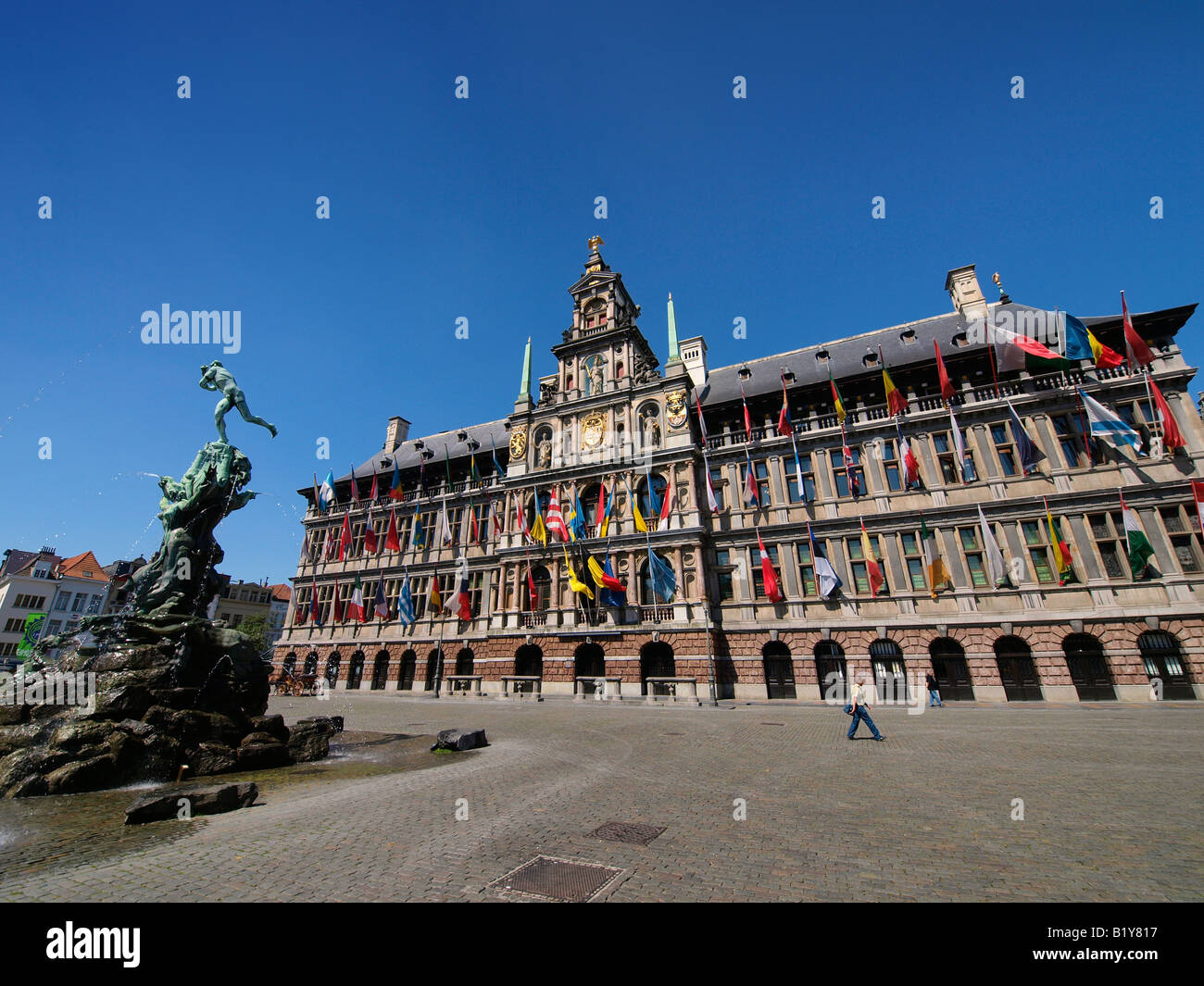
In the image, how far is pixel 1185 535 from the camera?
2139cm

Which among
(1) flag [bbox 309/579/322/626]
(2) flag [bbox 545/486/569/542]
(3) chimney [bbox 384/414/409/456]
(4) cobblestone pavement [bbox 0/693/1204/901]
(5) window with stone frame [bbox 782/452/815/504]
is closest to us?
(4) cobblestone pavement [bbox 0/693/1204/901]

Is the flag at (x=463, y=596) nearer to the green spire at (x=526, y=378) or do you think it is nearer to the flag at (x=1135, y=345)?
the green spire at (x=526, y=378)

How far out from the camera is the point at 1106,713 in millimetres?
17297

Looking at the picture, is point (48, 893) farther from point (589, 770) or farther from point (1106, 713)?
point (1106, 713)

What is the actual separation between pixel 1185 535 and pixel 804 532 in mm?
14949

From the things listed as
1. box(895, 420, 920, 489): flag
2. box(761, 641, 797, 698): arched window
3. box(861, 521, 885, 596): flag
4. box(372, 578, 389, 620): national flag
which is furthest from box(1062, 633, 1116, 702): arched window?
box(372, 578, 389, 620): national flag

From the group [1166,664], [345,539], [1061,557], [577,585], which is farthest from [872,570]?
[345,539]

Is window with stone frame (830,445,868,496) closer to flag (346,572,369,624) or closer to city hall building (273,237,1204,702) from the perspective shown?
city hall building (273,237,1204,702)

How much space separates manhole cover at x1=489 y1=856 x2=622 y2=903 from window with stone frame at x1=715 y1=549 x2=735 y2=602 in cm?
2471

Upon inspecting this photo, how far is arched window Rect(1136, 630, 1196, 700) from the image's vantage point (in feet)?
66.8

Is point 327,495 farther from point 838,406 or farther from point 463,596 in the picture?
point 838,406

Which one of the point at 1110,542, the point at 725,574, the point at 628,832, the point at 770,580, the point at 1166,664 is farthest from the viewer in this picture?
the point at 725,574
